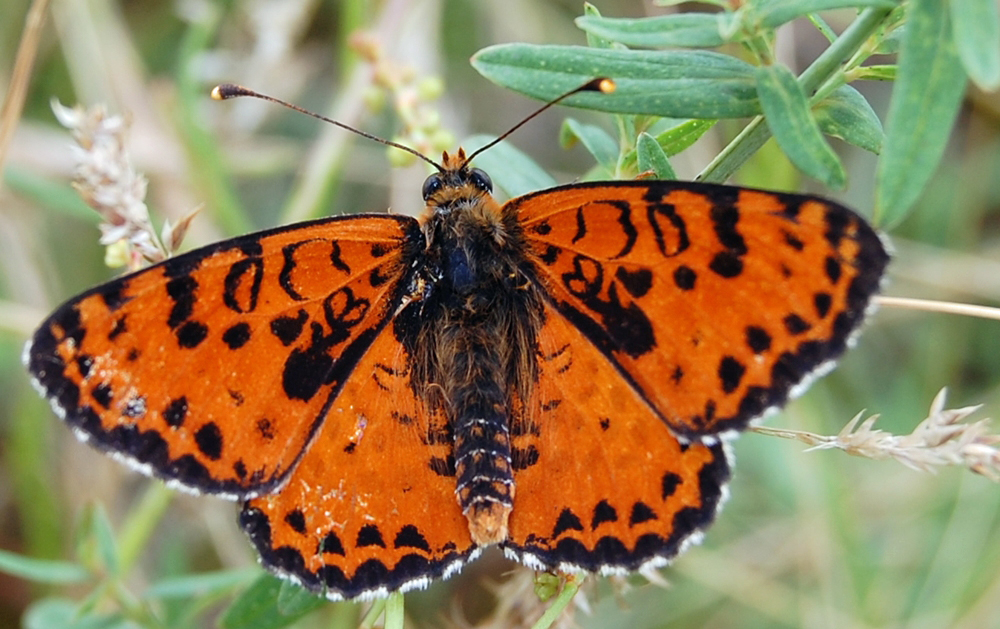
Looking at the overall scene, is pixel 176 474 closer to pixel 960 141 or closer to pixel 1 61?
pixel 1 61

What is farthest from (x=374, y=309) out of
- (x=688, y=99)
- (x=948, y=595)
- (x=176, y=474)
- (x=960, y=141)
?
(x=960, y=141)

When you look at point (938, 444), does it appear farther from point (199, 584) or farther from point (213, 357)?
point (199, 584)

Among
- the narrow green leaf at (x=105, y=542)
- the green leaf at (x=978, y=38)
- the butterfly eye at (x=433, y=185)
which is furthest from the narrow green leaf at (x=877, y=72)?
the narrow green leaf at (x=105, y=542)

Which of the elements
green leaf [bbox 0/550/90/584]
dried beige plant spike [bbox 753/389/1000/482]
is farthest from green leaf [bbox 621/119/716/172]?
green leaf [bbox 0/550/90/584]

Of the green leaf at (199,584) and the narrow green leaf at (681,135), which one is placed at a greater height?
the narrow green leaf at (681,135)

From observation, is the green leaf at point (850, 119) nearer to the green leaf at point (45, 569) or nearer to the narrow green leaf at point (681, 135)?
the narrow green leaf at point (681, 135)

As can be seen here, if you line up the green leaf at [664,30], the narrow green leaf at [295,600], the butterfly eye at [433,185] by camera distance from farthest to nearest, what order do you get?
the butterfly eye at [433,185], the narrow green leaf at [295,600], the green leaf at [664,30]

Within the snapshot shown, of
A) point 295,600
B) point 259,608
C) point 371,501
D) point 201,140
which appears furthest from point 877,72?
point 201,140
